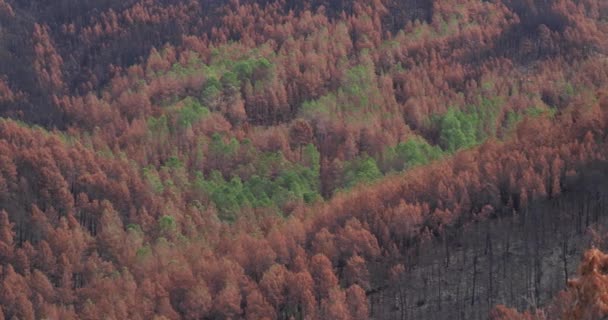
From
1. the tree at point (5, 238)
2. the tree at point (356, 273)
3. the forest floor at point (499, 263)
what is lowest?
the tree at point (5, 238)

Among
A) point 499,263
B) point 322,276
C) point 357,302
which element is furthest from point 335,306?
point 499,263

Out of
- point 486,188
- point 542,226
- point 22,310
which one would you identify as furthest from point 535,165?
point 22,310

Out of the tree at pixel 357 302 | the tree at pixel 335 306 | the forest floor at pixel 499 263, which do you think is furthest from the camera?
the tree at pixel 335 306

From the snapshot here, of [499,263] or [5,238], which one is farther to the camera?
[5,238]

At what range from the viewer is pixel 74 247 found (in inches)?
7530

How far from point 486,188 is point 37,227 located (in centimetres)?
8424

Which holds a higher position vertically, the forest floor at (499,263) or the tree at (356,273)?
the forest floor at (499,263)

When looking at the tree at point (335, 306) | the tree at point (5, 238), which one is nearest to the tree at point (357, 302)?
the tree at point (335, 306)

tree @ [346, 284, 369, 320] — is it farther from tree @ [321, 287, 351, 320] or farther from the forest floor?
the forest floor

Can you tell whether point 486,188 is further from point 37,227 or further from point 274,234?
point 37,227

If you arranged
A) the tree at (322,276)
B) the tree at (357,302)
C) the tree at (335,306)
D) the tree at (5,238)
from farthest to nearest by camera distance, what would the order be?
the tree at (5,238) < the tree at (322,276) < the tree at (335,306) < the tree at (357,302)

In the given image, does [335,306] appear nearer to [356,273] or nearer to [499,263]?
[356,273]

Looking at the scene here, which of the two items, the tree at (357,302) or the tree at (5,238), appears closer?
the tree at (357,302)

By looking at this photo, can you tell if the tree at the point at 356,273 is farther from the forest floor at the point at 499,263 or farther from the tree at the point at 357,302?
the tree at the point at 357,302
